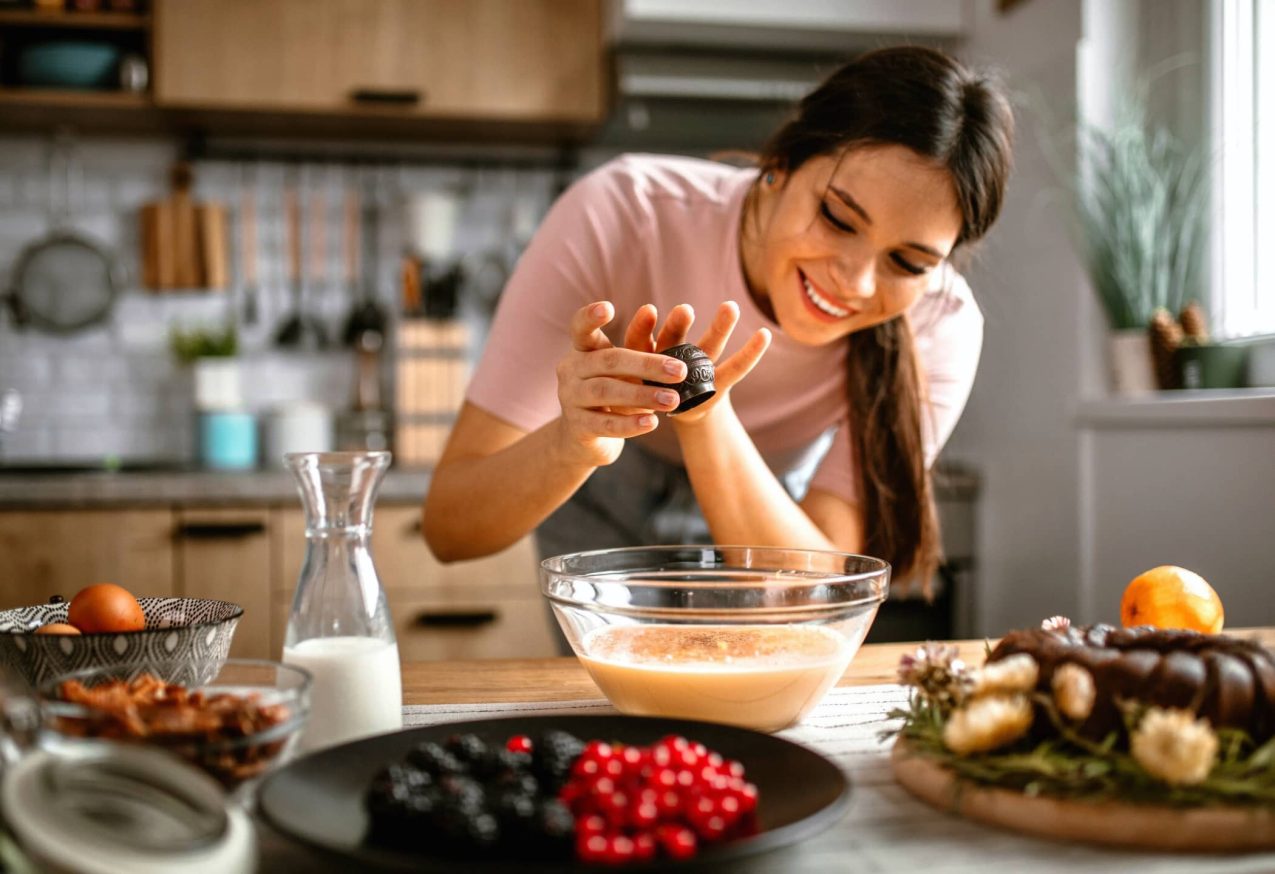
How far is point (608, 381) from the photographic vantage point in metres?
0.99

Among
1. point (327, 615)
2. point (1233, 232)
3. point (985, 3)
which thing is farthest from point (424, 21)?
point (327, 615)

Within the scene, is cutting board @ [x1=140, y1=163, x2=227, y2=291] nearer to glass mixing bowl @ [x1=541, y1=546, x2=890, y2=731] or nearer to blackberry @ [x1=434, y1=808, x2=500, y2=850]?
glass mixing bowl @ [x1=541, y1=546, x2=890, y2=731]

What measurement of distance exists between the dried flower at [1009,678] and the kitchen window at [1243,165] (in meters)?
1.75

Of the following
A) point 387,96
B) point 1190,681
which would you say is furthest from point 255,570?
point 1190,681

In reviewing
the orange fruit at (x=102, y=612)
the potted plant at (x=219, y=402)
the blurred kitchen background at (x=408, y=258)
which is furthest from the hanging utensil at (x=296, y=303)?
the orange fruit at (x=102, y=612)

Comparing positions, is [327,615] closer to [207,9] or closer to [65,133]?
[207,9]

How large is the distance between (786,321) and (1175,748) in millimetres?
805

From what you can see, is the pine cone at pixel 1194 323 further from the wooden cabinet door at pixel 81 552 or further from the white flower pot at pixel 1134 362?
the wooden cabinet door at pixel 81 552

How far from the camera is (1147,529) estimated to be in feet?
7.13

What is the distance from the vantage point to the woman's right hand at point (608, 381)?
0.95 m

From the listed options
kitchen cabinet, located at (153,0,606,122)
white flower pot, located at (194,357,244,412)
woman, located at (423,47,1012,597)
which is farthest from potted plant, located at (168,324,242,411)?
woman, located at (423,47,1012,597)

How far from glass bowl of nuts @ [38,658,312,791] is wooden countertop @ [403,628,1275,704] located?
0.29 meters

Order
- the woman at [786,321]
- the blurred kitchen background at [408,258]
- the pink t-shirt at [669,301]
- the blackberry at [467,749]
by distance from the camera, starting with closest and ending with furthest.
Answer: the blackberry at [467,749] < the woman at [786,321] < the pink t-shirt at [669,301] < the blurred kitchen background at [408,258]

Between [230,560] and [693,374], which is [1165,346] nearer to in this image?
[693,374]
